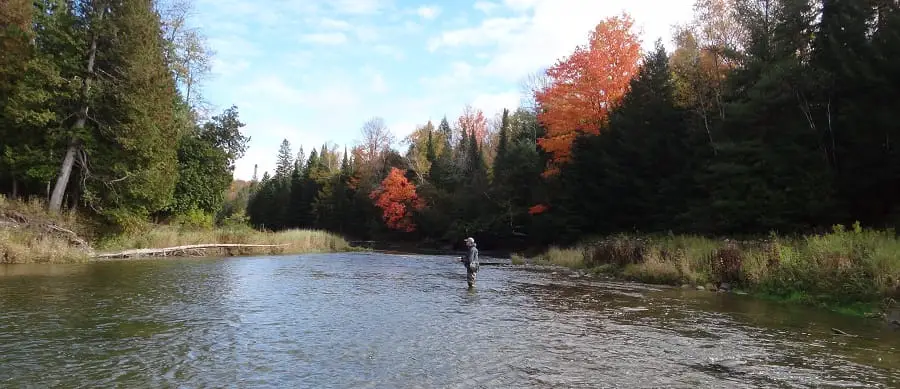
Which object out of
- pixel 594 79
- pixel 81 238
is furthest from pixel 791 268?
pixel 81 238

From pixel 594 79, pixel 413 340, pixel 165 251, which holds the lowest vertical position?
pixel 413 340

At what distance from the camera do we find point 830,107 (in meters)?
22.7

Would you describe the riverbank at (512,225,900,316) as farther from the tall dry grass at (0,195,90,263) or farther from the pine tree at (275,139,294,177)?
the pine tree at (275,139,294,177)

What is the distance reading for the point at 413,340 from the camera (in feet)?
28.8

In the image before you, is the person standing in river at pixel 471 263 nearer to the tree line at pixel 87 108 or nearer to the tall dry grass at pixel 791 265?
the tall dry grass at pixel 791 265

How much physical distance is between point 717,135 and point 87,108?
30752 millimetres

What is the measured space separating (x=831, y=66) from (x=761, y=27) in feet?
26.0

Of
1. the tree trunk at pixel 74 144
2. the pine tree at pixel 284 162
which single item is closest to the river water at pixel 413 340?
the tree trunk at pixel 74 144

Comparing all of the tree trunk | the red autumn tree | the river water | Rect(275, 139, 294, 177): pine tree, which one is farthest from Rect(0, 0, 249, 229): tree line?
Rect(275, 139, 294, 177): pine tree

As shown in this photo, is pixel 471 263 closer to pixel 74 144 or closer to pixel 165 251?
pixel 165 251

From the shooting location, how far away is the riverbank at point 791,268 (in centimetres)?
1234

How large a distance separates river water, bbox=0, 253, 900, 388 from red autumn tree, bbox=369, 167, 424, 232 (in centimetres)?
5164

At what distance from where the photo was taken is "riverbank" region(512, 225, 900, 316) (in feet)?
40.5

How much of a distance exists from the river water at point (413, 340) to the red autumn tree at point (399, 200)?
51644 mm
